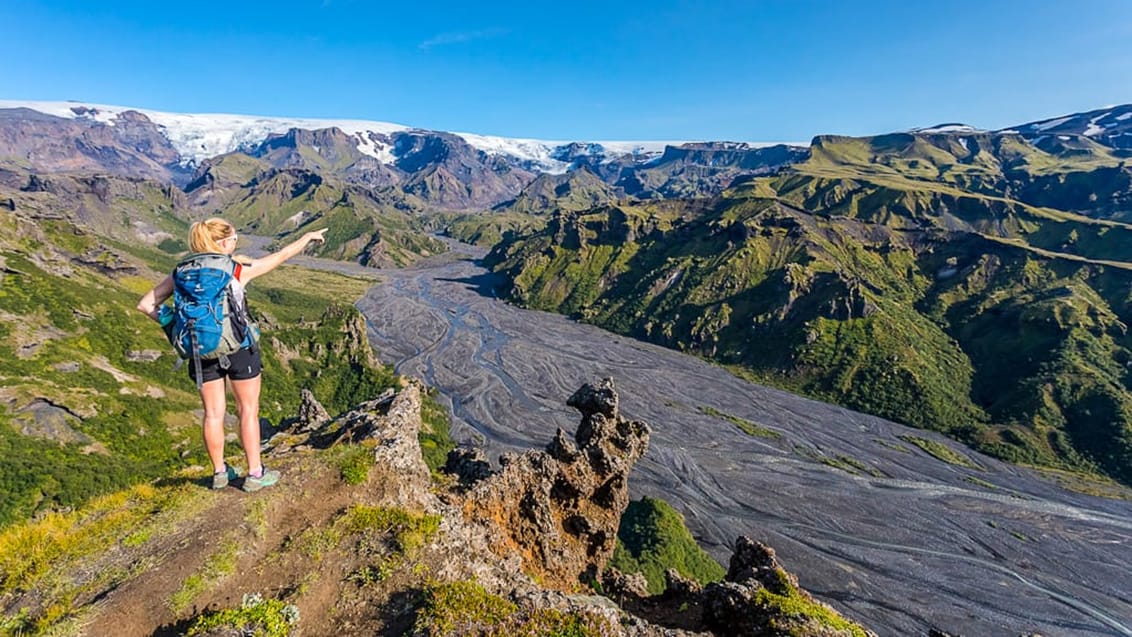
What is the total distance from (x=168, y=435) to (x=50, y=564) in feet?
311

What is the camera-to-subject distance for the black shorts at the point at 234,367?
390 inches

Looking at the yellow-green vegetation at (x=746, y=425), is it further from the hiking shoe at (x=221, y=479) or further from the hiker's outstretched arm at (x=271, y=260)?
the hiker's outstretched arm at (x=271, y=260)

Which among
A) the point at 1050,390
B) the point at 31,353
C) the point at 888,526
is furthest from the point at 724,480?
the point at 31,353

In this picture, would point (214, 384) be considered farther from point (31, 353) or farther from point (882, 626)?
point (31, 353)

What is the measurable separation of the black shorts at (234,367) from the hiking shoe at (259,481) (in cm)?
371

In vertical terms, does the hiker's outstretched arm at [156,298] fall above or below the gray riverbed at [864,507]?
above

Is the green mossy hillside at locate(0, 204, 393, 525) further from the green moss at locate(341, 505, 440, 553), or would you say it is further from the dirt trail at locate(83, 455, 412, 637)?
the green moss at locate(341, 505, 440, 553)

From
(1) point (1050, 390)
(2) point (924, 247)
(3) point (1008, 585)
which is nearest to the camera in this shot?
(3) point (1008, 585)

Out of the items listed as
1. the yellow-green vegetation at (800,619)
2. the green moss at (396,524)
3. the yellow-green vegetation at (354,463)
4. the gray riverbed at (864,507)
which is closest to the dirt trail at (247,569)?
the green moss at (396,524)

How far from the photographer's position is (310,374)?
132m

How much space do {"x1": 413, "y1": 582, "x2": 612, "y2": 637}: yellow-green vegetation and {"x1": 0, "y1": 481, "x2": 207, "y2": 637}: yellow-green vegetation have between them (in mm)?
6299

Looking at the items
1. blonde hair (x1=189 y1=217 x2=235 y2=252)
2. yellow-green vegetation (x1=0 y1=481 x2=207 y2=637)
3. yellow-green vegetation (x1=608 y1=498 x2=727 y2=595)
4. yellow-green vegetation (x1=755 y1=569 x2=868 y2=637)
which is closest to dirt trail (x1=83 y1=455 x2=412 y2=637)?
yellow-green vegetation (x1=0 y1=481 x2=207 y2=637)

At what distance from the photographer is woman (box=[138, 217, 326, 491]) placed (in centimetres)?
993

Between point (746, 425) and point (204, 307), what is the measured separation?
13407 centimetres
